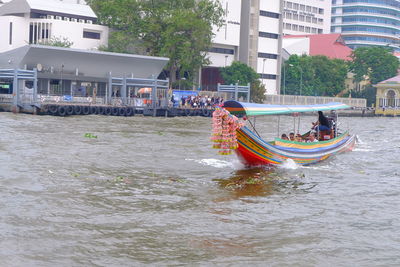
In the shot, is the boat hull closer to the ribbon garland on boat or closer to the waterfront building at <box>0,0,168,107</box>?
the ribbon garland on boat

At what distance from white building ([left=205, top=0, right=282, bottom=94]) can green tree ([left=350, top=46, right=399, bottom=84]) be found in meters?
16.9

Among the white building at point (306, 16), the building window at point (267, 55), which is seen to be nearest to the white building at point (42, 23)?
the building window at point (267, 55)

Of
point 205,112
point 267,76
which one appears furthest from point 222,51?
point 205,112

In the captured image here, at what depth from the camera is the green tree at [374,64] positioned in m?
98.2

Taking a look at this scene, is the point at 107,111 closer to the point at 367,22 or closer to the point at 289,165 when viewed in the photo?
the point at 289,165

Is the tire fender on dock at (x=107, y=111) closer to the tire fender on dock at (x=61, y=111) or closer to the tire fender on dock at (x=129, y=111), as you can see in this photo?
the tire fender on dock at (x=129, y=111)

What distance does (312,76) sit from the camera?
9488 cm

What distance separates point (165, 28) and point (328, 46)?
57.1 m

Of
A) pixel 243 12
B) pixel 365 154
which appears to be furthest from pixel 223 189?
pixel 243 12

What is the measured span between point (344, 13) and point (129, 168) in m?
133

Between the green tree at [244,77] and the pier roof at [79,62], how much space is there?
14040 mm

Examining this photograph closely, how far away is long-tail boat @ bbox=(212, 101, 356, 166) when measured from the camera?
63.2ft

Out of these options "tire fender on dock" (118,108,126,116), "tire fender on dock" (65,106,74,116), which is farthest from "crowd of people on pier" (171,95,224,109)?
"tire fender on dock" (65,106,74,116)

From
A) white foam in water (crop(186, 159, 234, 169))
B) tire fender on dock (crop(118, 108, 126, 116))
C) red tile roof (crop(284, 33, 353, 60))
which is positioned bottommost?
white foam in water (crop(186, 159, 234, 169))
